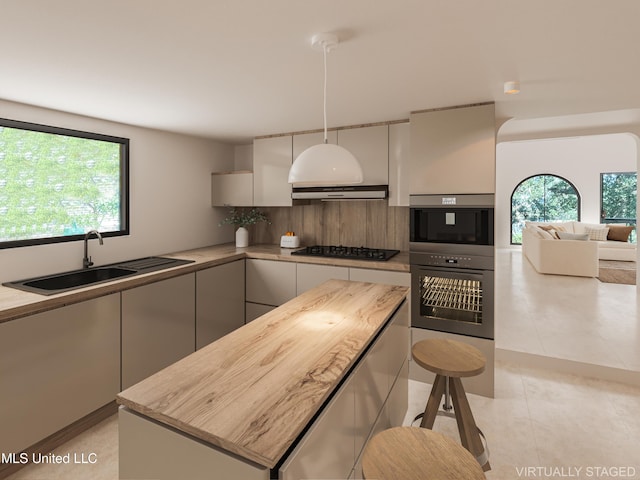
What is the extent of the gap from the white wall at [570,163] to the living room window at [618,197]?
5.9 inches

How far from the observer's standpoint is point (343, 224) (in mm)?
3932

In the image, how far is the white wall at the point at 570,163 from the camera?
30.0 feet

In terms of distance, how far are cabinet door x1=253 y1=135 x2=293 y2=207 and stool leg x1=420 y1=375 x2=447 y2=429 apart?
2.35 metres

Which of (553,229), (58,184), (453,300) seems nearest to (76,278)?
(58,184)

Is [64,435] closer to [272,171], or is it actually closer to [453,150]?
[272,171]

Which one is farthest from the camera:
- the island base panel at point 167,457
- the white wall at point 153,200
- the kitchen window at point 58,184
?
the white wall at point 153,200

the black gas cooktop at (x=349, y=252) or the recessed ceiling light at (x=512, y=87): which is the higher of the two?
the recessed ceiling light at (x=512, y=87)

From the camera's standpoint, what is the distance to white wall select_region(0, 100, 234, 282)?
2650 mm

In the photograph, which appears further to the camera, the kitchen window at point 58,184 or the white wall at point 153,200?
the white wall at point 153,200

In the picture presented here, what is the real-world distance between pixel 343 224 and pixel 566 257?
5314 mm

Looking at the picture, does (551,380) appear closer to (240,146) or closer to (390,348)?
(390,348)

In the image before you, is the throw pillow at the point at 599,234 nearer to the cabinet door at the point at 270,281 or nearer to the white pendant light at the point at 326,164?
the cabinet door at the point at 270,281

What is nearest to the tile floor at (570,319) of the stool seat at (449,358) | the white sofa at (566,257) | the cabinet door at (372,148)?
the white sofa at (566,257)

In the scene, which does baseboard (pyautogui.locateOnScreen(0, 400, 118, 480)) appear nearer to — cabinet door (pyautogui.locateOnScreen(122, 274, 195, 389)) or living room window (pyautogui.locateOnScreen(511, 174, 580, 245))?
cabinet door (pyautogui.locateOnScreen(122, 274, 195, 389))
